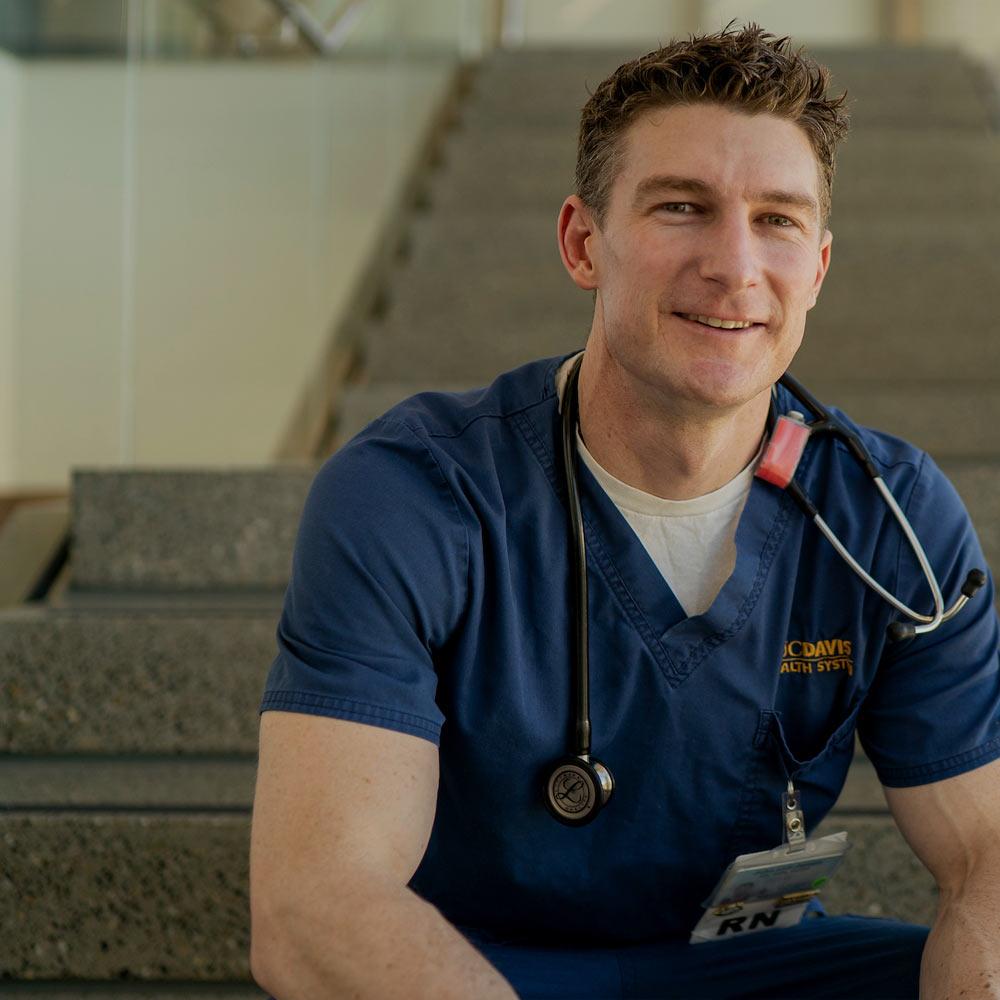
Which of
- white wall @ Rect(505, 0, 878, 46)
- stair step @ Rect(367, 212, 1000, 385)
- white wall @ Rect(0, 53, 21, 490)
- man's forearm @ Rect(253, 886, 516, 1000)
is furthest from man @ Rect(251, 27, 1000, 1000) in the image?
white wall @ Rect(505, 0, 878, 46)

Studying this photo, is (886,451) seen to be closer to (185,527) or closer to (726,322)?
(726,322)

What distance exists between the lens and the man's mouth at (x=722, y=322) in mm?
1173

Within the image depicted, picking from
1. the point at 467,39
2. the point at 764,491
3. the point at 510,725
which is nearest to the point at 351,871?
the point at 510,725

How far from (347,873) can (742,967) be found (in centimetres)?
46

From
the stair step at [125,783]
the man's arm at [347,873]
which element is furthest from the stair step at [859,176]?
the man's arm at [347,873]

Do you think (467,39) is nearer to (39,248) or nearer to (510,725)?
(39,248)

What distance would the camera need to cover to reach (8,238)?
6.48 ft

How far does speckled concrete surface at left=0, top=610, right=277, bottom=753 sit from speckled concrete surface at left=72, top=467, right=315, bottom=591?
236mm

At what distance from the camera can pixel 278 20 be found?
267 centimetres

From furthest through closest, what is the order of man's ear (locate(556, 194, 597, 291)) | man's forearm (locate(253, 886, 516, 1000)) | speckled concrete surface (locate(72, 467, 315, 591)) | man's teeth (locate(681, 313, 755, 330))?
speckled concrete surface (locate(72, 467, 315, 591))
man's ear (locate(556, 194, 597, 291))
man's teeth (locate(681, 313, 755, 330))
man's forearm (locate(253, 886, 516, 1000))

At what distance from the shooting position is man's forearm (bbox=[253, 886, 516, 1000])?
935 mm

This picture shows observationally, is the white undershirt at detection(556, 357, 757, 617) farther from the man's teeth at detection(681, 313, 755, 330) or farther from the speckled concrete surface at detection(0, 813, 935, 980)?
the speckled concrete surface at detection(0, 813, 935, 980)

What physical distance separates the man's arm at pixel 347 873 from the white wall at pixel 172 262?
121 centimetres

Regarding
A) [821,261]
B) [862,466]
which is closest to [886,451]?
[862,466]
